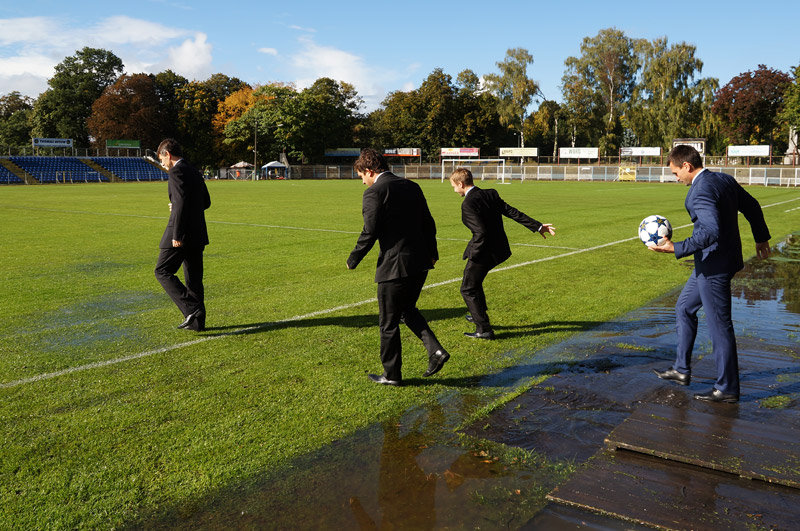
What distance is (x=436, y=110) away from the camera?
8706cm

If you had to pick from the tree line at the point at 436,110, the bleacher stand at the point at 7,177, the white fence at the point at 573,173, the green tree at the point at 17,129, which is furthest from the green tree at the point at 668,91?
the green tree at the point at 17,129

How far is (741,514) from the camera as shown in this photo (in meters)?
3.29

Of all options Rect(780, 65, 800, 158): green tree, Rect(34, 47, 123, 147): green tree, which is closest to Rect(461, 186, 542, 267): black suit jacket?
Rect(780, 65, 800, 158): green tree

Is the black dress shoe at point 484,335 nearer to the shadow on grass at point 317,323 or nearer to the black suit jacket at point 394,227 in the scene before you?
the shadow on grass at point 317,323

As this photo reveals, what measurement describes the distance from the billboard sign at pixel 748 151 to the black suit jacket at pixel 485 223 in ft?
223

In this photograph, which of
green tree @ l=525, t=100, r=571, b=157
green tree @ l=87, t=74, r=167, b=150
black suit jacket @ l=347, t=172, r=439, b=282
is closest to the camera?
black suit jacket @ l=347, t=172, r=439, b=282

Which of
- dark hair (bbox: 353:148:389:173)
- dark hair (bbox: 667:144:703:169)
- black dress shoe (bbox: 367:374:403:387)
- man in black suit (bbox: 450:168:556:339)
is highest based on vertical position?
dark hair (bbox: 667:144:703:169)

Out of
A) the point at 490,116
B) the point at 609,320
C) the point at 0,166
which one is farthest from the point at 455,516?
the point at 490,116

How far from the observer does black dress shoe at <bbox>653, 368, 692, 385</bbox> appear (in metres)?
5.38

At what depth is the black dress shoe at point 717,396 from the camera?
489 centimetres

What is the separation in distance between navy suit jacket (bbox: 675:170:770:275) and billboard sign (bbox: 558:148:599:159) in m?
73.6

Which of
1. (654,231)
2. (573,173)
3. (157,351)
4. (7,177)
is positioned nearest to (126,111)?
(7,177)

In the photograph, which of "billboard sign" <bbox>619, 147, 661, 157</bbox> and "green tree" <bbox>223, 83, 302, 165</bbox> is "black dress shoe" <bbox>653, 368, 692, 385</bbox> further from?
"green tree" <bbox>223, 83, 302, 165</bbox>

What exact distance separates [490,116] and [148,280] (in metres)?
79.3
